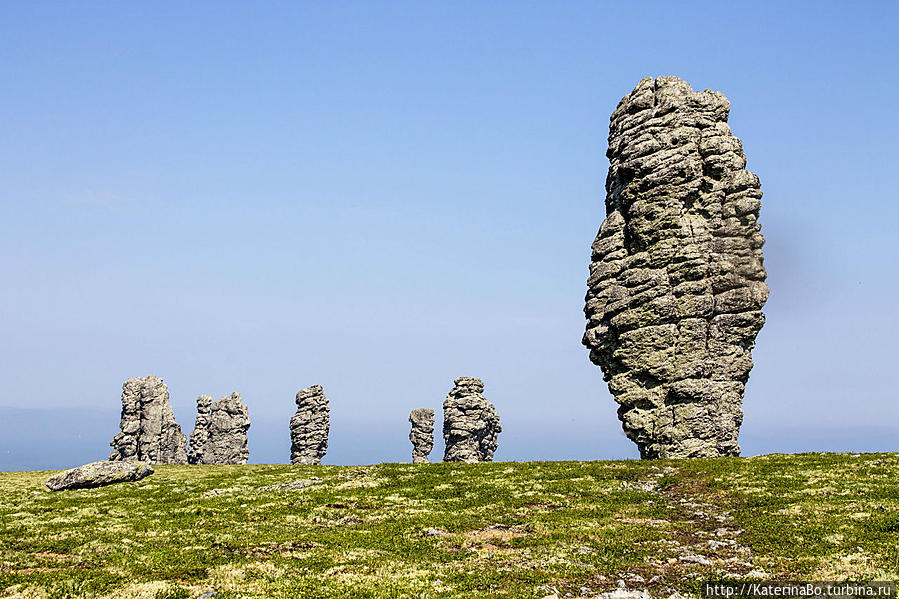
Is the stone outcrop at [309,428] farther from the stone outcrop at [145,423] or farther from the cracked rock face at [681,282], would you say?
the cracked rock face at [681,282]

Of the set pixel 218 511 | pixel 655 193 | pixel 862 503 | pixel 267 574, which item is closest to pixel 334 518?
pixel 218 511

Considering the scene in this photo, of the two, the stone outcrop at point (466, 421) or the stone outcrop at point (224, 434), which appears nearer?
the stone outcrop at point (466, 421)

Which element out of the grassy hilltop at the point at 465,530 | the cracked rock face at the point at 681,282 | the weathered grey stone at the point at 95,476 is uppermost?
the cracked rock face at the point at 681,282

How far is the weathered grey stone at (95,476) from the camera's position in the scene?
1688 inches

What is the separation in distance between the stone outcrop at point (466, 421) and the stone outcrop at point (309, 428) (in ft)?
81.9

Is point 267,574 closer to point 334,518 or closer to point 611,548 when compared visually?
point 334,518

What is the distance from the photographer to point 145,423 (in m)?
110

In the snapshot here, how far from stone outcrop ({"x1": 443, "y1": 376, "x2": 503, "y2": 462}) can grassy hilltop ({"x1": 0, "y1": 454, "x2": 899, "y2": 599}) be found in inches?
2788

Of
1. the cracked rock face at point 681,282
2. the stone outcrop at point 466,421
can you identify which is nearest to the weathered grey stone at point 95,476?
the cracked rock face at point 681,282

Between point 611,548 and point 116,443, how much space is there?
10509 cm

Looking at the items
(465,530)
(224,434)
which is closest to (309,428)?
(224,434)

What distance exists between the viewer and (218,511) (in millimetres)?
33875

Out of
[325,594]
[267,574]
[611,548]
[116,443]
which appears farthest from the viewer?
[116,443]

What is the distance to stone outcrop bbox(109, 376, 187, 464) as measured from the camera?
109062mm
